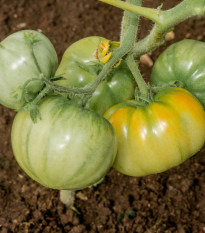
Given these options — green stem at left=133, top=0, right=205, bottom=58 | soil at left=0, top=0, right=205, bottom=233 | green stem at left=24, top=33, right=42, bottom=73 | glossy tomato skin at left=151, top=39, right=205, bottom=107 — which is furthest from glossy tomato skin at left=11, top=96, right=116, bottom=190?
soil at left=0, top=0, right=205, bottom=233

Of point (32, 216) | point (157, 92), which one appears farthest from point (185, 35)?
point (32, 216)

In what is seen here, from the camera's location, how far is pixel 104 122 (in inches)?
49.2

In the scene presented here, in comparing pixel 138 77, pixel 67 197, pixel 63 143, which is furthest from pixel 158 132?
pixel 67 197

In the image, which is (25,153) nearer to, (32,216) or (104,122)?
(104,122)

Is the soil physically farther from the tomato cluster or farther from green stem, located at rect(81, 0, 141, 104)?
the tomato cluster

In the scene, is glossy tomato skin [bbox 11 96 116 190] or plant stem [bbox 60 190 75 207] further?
plant stem [bbox 60 190 75 207]

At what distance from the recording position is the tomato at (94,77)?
1.62 meters

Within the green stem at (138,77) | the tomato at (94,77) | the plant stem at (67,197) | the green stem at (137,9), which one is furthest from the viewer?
the plant stem at (67,197)

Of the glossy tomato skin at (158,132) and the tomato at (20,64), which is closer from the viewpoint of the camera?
the tomato at (20,64)

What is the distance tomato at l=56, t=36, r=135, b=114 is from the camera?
1.62m

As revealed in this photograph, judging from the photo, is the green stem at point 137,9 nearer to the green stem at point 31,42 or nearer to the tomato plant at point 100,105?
the tomato plant at point 100,105

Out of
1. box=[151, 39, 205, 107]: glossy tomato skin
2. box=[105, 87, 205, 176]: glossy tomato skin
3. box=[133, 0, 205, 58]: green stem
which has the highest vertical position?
box=[133, 0, 205, 58]: green stem

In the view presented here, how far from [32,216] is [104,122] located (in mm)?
961

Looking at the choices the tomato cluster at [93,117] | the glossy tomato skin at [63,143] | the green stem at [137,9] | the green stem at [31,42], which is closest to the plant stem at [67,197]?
the tomato cluster at [93,117]
